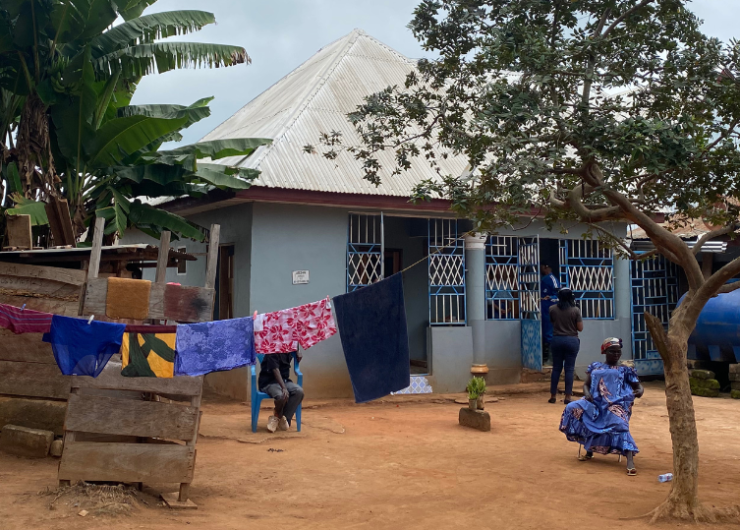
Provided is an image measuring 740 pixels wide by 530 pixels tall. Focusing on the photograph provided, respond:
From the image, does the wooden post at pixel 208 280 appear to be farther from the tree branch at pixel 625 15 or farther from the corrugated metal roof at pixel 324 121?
the corrugated metal roof at pixel 324 121

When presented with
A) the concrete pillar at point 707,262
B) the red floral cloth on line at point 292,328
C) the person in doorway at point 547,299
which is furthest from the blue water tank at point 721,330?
the red floral cloth on line at point 292,328

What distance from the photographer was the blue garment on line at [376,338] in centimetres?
633

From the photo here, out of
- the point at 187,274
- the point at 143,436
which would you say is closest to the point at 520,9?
the point at 143,436

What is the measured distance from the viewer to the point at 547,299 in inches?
480

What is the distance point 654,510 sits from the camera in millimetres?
5207

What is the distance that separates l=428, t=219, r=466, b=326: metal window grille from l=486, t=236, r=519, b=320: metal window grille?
557mm

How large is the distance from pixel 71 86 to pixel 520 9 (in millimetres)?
5585

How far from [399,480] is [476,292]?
19.0 ft

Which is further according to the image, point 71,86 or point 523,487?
point 71,86

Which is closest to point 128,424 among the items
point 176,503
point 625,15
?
point 176,503

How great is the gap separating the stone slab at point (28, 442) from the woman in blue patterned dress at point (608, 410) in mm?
5246

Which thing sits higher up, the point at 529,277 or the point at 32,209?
the point at 32,209

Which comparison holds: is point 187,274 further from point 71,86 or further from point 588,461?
point 588,461

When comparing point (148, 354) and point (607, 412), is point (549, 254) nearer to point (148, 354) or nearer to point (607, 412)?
point (607, 412)
